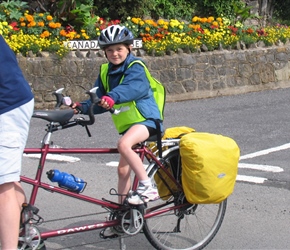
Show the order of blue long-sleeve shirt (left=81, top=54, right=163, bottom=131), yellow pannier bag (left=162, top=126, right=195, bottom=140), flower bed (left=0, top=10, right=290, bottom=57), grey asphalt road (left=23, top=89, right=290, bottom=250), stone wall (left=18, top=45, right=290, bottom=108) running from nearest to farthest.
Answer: blue long-sleeve shirt (left=81, top=54, right=163, bottom=131)
yellow pannier bag (left=162, top=126, right=195, bottom=140)
grey asphalt road (left=23, top=89, right=290, bottom=250)
stone wall (left=18, top=45, right=290, bottom=108)
flower bed (left=0, top=10, right=290, bottom=57)

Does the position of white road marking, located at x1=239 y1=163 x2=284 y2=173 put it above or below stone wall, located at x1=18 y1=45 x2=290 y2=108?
above

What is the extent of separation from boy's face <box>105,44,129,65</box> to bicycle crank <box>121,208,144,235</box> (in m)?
1.02

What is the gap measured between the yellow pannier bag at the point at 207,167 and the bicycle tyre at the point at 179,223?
0.20 meters

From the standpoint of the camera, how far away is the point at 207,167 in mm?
4484

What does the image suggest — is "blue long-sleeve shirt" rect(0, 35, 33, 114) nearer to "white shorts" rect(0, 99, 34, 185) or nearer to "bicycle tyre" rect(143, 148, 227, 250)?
"white shorts" rect(0, 99, 34, 185)

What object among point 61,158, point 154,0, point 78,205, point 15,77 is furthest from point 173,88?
point 15,77

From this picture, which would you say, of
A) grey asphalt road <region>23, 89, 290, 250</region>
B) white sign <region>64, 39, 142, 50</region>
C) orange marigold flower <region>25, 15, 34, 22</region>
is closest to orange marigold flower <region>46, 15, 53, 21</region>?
orange marigold flower <region>25, 15, 34, 22</region>

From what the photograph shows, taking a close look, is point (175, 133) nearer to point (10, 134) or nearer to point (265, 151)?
point (10, 134)

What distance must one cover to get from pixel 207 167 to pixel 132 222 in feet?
2.06

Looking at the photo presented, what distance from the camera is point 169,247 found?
4.74 meters

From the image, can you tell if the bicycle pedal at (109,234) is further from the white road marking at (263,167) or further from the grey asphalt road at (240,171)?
the white road marking at (263,167)

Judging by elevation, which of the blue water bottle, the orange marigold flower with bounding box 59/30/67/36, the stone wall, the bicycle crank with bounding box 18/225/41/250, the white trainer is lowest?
the stone wall

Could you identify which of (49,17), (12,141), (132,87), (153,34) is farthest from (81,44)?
(12,141)

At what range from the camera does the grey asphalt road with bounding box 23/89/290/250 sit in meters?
5.07
